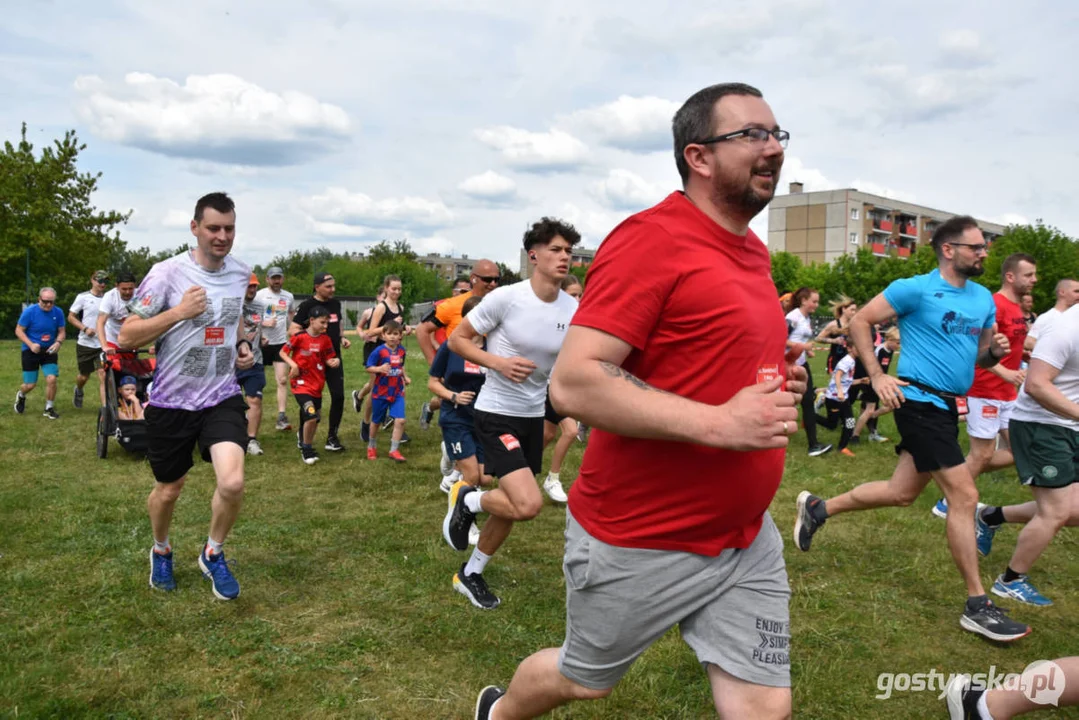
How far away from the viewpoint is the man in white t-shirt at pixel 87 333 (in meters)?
12.7

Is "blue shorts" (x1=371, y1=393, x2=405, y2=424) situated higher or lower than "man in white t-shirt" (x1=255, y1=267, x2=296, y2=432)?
lower

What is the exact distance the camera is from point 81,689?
12.1 ft

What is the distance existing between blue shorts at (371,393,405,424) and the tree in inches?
1040

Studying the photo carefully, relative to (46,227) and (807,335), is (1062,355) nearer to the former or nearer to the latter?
(807,335)

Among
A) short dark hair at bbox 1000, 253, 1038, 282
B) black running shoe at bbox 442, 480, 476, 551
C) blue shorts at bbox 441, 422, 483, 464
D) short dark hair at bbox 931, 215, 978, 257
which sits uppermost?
short dark hair at bbox 931, 215, 978, 257

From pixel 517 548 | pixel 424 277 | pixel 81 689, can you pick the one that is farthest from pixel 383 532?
pixel 424 277

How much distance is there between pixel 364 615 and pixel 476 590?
0.69 metres

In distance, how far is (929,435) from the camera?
4.69 metres

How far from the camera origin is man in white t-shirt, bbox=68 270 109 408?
41.7 ft

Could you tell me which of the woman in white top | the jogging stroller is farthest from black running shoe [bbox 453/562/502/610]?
the woman in white top

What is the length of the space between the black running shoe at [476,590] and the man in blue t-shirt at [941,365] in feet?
8.42

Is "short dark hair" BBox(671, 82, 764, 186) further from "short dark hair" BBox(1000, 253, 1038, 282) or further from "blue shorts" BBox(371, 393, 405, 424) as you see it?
"blue shorts" BBox(371, 393, 405, 424)

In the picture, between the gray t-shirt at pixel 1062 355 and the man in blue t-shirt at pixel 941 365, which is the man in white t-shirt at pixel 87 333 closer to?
the man in blue t-shirt at pixel 941 365

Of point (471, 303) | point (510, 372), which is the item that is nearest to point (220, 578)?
point (510, 372)
